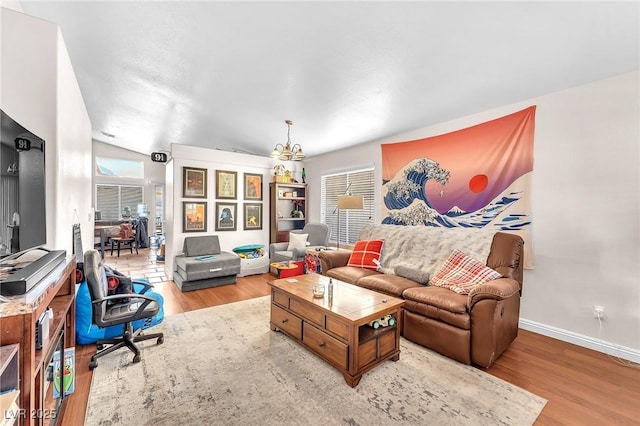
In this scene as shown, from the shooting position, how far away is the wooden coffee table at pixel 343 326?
76.5 inches

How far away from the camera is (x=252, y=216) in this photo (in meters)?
5.64

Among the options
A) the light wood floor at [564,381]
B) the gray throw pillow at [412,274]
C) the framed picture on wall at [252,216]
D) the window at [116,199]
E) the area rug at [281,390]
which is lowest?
the light wood floor at [564,381]

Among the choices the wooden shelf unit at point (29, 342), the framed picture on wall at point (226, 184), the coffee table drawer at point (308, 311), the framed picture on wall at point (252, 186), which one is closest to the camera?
the wooden shelf unit at point (29, 342)

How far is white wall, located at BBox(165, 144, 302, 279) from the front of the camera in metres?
4.70

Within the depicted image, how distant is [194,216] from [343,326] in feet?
12.9

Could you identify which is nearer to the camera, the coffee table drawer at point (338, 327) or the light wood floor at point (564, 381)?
the light wood floor at point (564, 381)

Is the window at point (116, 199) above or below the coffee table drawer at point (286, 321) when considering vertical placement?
above

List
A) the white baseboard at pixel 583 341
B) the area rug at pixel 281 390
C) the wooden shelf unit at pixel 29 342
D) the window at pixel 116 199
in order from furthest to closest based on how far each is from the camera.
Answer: the window at pixel 116 199
the white baseboard at pixel 583 341
the area rug at pixel 281 390
the wooden shelf unit at pixel 29 342

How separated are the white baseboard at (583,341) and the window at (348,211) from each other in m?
2.58

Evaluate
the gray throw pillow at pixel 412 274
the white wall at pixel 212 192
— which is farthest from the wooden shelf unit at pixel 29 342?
the white wall at pixel 212 192

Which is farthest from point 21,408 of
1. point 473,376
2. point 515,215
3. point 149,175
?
point 149,175

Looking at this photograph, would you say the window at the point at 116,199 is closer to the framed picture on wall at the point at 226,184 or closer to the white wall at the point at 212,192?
the white wall at the point at 212,192

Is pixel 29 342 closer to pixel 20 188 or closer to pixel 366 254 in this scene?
pixel 20 188

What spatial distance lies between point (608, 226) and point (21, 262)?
4.35 m
